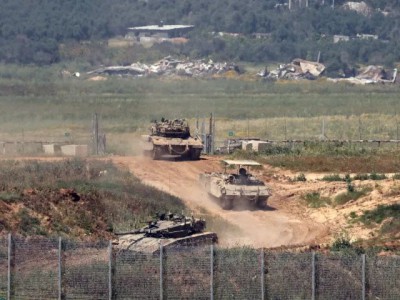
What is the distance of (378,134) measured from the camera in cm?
8212

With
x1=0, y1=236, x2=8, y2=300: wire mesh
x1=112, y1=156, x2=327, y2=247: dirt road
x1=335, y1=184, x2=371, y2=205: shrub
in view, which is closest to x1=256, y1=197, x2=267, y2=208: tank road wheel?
x1=112, y1=156, x2=327, y2=247: dirt road

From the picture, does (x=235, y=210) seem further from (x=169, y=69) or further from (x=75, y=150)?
(x=169, y=69)

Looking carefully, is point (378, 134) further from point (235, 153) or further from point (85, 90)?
point (85, 90)

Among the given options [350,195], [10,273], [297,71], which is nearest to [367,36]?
[297,71]

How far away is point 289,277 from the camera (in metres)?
28.6

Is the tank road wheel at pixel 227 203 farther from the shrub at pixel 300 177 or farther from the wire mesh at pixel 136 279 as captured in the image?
the wire mesh at pixel 136 279

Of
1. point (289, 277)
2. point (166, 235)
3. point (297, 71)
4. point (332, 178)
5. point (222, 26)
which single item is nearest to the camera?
point (289, 277)

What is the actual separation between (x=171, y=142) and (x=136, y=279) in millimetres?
33188

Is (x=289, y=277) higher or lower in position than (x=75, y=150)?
higher

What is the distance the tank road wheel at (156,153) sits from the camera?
61.9 metres

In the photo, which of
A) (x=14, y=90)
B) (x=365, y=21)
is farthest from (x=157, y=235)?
(x=365, y=21)

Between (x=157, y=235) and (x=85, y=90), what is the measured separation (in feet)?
234

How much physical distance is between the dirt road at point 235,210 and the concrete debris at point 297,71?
71901 millimetres

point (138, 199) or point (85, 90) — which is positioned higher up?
point (138, 199)
